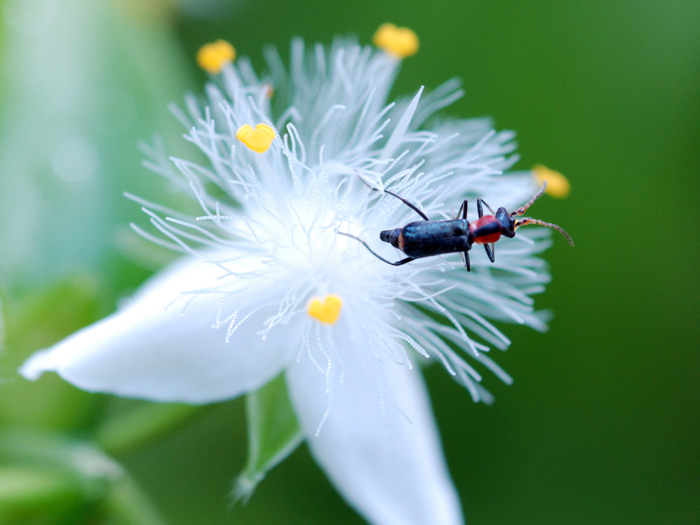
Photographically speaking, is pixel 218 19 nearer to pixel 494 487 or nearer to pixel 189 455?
pixel 189 455

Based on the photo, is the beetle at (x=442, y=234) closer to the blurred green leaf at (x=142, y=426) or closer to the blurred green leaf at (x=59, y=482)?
the blurred green leaf at (x=142, y=426)

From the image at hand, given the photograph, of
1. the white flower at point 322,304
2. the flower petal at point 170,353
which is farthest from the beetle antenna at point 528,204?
the flower petal at point 170,353

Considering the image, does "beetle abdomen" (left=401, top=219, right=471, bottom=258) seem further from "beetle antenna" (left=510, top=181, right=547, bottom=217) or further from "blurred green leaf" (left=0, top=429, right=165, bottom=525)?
"blurred green leaf" (left=0, top=429, right=165, bottom=525)

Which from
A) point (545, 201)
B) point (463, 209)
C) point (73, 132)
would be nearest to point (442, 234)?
point (463, 209)

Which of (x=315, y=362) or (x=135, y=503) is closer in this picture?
(x=315, y=362)

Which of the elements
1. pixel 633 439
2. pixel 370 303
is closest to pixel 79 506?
pixel 370 303
